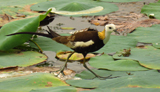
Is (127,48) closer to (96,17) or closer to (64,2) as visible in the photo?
(96,17)

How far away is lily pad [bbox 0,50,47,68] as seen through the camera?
4174 millimetres

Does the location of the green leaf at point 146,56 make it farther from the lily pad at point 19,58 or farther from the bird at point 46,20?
the bird at point 46,20

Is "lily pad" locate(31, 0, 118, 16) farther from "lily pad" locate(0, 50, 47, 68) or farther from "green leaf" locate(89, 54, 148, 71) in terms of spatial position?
"green leaf" locate(89, 54, 148, 71)

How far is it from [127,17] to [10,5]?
3165mm

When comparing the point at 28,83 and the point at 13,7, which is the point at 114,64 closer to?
the point at 28,83

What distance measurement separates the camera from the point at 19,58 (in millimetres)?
4395

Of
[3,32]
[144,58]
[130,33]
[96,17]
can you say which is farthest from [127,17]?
[3,32]

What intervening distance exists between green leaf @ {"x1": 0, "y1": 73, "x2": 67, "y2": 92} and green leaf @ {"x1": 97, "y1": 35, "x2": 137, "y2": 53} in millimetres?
1505

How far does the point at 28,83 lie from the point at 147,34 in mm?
2875

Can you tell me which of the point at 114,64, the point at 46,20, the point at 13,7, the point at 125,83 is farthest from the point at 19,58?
the point at 13,7

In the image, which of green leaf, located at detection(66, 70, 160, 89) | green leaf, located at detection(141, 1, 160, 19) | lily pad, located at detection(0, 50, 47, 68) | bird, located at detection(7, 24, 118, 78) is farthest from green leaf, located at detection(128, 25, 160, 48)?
lily pad, located at detection(0, 50, 47, 68)

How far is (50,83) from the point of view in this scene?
11.1 ft

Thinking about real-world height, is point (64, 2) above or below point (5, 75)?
above

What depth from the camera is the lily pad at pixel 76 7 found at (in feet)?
23.6
